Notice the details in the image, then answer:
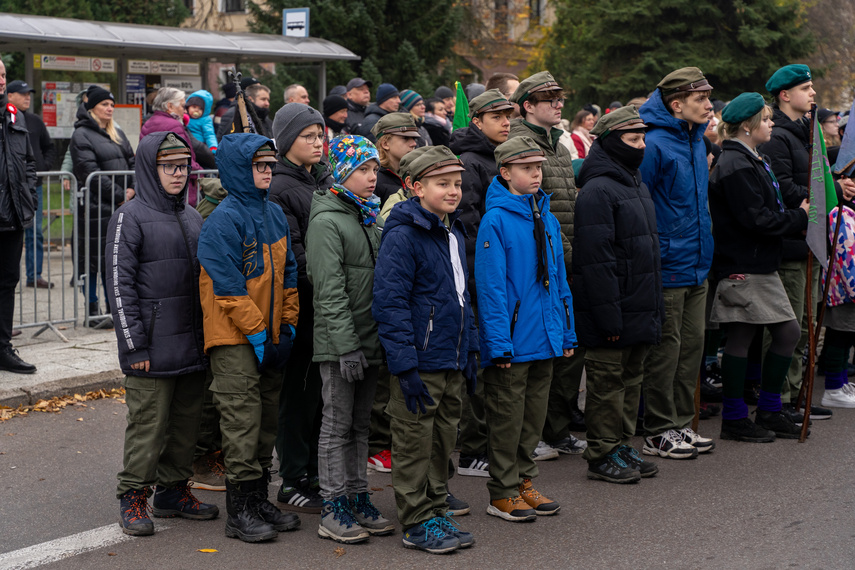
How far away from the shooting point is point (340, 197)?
5.11 meters

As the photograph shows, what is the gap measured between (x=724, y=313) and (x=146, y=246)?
3903 millimetres

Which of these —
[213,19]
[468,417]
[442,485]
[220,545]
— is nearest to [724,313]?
[468,417]

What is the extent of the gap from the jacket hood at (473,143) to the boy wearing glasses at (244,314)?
60.0 inches

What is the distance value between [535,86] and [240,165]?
2085 mm

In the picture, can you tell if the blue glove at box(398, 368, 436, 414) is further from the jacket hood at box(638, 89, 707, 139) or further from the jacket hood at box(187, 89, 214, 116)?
the jacket hood at box(187, 89, 214, 116)

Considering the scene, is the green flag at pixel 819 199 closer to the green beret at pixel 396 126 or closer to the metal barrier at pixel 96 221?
the green beret at pixel 396 126

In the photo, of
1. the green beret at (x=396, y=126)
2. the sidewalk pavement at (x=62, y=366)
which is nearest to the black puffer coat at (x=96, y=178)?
the sidewalk pavement at (x=62, y=366)

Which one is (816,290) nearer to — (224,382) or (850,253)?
(850,253)

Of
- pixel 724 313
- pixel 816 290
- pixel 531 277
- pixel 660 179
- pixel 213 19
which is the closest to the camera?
pixel 531 277

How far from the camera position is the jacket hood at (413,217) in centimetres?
487

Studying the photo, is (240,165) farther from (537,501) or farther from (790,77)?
(790,77)

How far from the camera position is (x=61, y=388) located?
7.64 meters

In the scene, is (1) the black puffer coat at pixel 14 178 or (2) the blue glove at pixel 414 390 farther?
(1) the black puffer coat at pixel 14 178

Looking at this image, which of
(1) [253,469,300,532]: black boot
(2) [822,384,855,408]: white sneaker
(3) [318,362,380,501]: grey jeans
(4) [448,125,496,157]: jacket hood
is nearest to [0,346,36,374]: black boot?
(1) [253,469,300,532]: black boot
